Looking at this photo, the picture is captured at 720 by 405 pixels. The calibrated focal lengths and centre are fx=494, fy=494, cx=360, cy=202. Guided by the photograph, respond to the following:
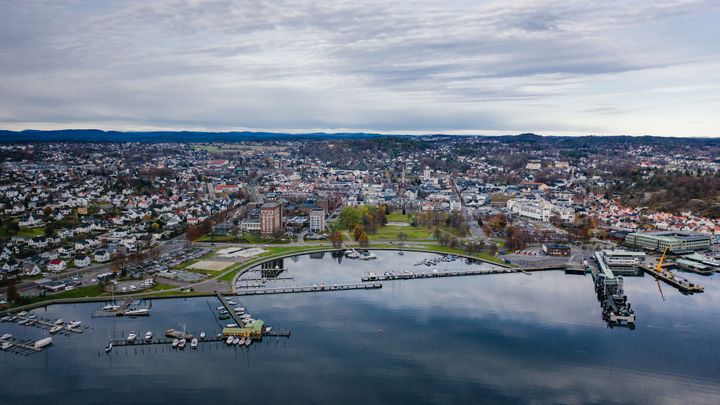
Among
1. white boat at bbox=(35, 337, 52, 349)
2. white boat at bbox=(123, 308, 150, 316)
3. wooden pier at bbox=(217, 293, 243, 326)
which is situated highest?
wooden pier at bbox=(217, 293, 243, 326)

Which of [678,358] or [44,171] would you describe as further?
[44,171]

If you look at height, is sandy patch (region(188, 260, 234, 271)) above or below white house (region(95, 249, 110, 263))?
below

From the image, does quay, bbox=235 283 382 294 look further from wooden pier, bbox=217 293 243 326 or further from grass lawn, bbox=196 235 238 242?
grass lawn, bbox=196 235 238 242

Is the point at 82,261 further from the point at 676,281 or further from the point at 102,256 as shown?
the point at 676,281

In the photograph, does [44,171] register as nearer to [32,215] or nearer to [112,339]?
[32,215]

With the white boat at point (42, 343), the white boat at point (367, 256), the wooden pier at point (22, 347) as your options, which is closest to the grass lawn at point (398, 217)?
the white boat at point (367, 256)

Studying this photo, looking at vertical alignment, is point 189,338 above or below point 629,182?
below

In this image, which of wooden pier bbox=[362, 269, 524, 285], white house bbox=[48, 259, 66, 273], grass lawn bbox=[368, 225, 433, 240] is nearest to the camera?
white house bbox=[48, 259, 66, 273]

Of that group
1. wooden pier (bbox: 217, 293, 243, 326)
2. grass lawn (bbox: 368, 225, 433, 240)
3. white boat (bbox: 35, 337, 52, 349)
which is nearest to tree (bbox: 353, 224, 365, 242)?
grass lawn (bbox: 368, 225, 433, 240)

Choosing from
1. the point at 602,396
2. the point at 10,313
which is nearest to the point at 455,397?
the point at 602,396
